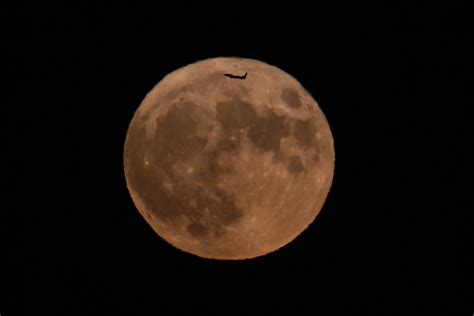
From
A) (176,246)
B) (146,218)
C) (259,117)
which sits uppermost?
(259,117)

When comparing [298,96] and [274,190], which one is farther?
[298,96]

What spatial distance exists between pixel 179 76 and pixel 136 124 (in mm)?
554

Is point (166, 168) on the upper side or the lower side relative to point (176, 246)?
upper

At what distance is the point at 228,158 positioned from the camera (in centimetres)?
307

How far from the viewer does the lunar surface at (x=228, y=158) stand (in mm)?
3096

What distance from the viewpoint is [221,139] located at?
3068 mm

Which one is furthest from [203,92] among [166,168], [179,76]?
[166,168]

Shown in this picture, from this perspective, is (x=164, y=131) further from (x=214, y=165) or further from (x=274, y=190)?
(x=274, y=190)

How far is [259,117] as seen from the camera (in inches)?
124

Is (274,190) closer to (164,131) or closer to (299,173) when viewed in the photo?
(299,173)

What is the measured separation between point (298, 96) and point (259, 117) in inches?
20.6

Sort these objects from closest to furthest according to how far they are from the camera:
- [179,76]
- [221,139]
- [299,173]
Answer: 1. [221,139]
2. [299,173]
3. [179,76]

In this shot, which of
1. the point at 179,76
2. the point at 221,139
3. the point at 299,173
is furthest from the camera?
the point at 179,76

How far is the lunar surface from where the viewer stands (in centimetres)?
310
